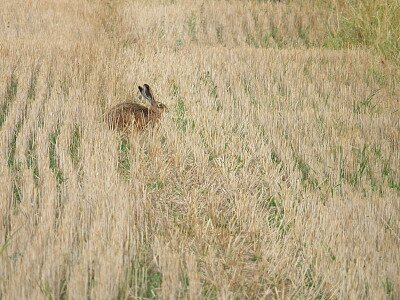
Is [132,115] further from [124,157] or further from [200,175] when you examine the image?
[200,175]

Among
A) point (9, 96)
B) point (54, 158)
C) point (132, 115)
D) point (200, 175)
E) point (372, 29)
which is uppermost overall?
point (372, 29)

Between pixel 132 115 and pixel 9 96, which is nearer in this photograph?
pixel 132 115

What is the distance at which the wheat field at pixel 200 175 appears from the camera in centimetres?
271

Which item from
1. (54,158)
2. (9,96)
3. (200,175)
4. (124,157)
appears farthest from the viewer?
(9,96)

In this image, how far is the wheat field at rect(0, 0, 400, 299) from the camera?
8.90ft

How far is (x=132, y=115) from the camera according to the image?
4.34 m

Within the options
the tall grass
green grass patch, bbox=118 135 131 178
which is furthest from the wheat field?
the tall grass

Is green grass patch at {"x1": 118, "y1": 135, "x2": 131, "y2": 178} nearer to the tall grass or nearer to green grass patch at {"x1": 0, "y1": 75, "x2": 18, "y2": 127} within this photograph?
green grass patch at {"x1": 0, "y1": 75, "x2": 18, "y2": 127}

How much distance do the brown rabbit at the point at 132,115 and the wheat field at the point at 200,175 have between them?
90mm

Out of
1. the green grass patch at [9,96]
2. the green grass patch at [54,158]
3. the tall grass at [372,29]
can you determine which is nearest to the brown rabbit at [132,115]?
the green grass patch at [54,158]

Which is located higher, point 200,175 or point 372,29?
point 372,29

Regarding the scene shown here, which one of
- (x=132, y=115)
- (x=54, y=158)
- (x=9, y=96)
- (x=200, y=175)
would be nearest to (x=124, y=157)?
(x=132, y=115)

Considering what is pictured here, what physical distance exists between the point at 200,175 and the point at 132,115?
730 millimetres

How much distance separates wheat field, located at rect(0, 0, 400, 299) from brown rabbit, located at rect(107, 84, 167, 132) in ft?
0.30
